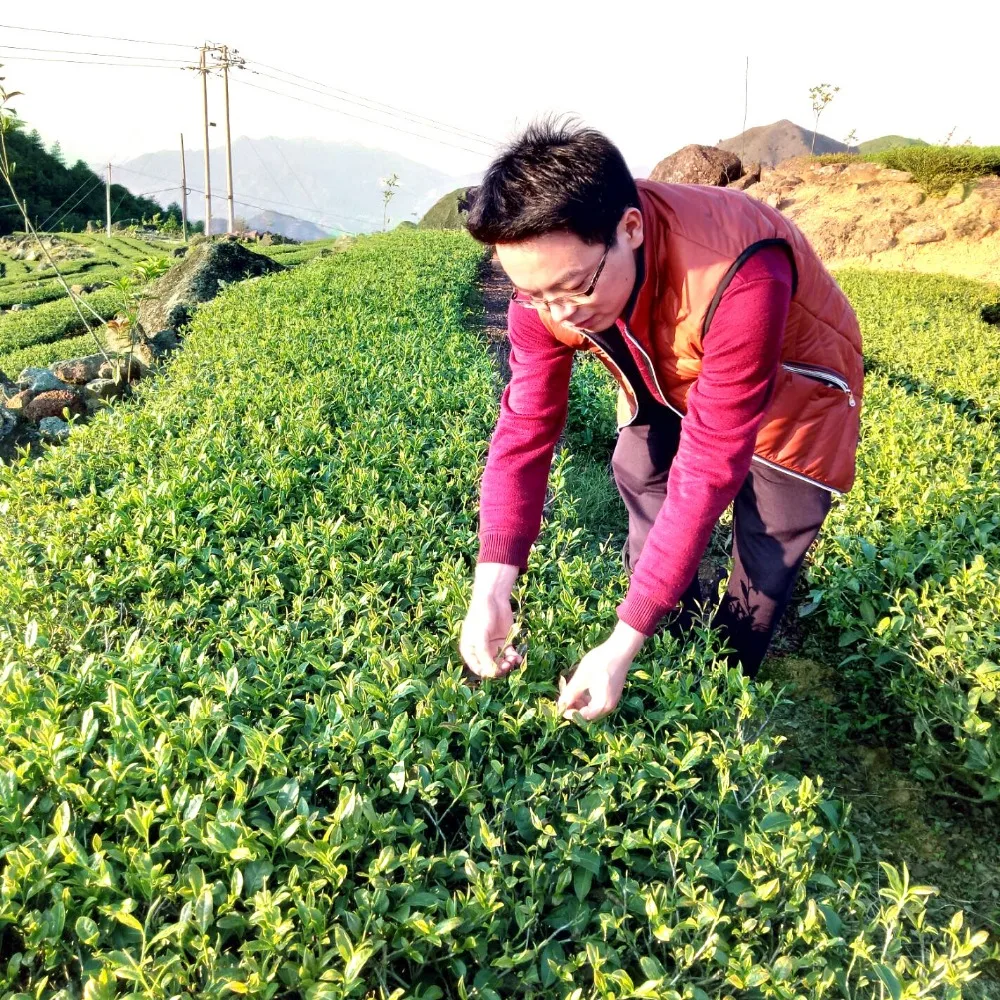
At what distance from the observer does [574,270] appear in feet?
5.30

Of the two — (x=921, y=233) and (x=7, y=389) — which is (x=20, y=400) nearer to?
(x=7, y=389)

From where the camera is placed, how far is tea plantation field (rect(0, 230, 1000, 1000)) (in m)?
1.37

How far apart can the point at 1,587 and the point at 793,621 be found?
10.4 ft

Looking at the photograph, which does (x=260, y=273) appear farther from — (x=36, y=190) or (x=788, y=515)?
(x=36, y=190)

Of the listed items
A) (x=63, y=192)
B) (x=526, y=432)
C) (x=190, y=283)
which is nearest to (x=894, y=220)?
(x=190, y=283)

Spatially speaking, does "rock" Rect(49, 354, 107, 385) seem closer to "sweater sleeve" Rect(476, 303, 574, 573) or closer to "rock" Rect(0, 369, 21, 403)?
"rock" Rect(0, 369, 21, 403)

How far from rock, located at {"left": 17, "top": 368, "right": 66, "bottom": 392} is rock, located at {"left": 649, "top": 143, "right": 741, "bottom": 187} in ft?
51.8

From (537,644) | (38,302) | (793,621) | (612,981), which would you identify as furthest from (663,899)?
(38,302)

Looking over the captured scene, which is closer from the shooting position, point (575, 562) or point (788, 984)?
point (788, 984)

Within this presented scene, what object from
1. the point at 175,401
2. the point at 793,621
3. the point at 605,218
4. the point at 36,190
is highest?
the point at 605,218

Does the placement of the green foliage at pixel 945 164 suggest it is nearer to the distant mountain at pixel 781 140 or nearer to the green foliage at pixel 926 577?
the green foliage at pixel 926 577

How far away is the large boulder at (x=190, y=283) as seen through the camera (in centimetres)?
1059

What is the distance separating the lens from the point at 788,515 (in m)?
Answer: 2.40

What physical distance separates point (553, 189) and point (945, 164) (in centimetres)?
1669
